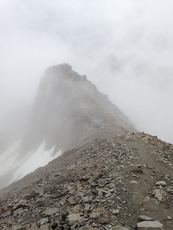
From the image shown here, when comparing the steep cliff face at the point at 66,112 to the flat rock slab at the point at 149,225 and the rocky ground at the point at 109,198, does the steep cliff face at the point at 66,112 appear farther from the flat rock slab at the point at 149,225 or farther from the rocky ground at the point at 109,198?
the flat rock slab at the point at 149,225

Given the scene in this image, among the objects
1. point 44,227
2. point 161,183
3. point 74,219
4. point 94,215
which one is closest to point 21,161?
point 161,183

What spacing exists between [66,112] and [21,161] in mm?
26711

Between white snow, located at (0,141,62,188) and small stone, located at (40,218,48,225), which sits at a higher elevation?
white snow, located at (0,141,62,188)

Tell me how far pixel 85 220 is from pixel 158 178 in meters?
6.12

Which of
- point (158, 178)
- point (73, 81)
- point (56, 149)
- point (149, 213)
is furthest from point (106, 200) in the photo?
point (73, 81)

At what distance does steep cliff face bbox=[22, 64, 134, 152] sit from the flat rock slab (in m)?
57.1

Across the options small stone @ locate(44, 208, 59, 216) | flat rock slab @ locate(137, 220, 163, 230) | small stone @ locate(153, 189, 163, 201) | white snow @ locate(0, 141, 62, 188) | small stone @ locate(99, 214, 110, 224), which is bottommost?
flat rock slab @ locate(137, 220, 163, 230)

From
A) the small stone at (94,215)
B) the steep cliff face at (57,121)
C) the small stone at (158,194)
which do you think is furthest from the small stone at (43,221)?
the steep cliff face at (57,121)

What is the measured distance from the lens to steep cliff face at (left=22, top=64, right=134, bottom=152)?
86750 millimetres

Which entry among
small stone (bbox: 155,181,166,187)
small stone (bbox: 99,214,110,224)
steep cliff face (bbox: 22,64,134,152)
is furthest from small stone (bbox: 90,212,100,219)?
steep cliff face (bbox: 22,64,134,152)

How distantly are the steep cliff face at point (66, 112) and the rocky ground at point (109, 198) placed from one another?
4897 cm

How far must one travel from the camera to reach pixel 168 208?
1931cm

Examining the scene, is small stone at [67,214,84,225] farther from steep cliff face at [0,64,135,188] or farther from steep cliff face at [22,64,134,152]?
steep cliff face at [22,64,134,152]

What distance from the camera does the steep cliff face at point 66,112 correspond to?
285 ft
